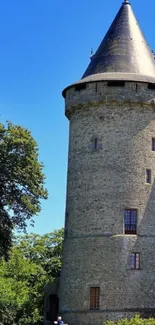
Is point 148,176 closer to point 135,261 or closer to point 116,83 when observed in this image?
point 135,261

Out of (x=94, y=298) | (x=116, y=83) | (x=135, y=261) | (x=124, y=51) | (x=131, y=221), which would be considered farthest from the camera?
(x=124, y=51)

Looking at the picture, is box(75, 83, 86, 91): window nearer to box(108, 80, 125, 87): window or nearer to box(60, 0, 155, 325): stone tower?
box(60, 0, 155, 325): stone tower

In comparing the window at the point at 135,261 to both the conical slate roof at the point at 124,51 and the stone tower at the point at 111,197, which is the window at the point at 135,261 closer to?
the stone tower at the point at 111,197

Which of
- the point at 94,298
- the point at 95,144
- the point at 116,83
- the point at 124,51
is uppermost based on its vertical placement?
the point at 124,51

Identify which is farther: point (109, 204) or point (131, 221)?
point (109, 204)

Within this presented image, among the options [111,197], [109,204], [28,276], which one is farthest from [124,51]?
[28,276]

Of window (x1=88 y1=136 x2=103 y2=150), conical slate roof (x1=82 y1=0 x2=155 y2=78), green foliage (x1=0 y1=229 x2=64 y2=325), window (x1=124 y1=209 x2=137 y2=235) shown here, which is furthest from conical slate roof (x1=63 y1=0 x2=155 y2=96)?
green foliage (x1=0 y1=229 x2=64 y2=325)

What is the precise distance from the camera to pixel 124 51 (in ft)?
133

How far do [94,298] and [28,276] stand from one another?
16.3 m

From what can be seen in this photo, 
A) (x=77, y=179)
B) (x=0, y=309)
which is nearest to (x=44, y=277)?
(x=0, y=309)

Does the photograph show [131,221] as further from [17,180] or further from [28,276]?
[28,276]

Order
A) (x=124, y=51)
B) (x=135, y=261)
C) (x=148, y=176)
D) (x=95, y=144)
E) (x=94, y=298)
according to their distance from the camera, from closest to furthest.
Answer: (x=94, y=298) < (x=135, y=261) < (x=148, y=176) < (x=95, y=144) < (x=124, y=51)

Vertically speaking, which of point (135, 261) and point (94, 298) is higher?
point (135, 261)

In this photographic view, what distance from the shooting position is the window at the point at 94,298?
36.7 metres
